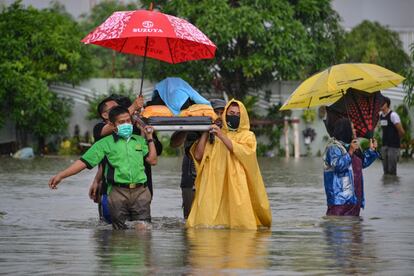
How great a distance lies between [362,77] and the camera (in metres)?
14.9

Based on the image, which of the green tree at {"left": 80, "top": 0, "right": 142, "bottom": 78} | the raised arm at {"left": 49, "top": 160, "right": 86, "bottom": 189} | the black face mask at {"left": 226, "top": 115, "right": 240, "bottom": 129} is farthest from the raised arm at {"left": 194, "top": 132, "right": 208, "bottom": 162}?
the green tree at {"left": 80, "top": 0, "right": 142, "bottom": 78}

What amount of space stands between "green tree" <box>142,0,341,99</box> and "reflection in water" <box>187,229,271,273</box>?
22679 millimetres

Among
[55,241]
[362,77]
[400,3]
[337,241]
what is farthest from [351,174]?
[400,3]

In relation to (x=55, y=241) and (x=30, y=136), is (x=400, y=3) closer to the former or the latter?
(x=30, y=136)

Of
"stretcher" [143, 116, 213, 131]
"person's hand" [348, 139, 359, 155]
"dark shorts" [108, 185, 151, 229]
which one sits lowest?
"dark shorts" [108, 185, 151, 229]

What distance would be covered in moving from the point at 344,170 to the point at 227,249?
3.61 metres

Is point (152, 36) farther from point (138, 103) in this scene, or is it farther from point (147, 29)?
point (138, 103)

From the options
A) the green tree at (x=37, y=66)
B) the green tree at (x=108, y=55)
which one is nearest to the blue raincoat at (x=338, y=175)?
the green tree at (x=37, y=66)

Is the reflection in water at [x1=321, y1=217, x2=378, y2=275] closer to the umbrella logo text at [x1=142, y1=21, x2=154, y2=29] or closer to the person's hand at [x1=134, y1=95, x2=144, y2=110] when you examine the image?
the person's hand at [x1=134, y1=95, x2=144, y2=110]

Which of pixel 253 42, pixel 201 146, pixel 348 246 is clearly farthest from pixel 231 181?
pixel 253 42

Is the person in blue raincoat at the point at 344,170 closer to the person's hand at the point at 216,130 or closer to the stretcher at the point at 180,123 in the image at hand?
the person's hand at the point at 216,130

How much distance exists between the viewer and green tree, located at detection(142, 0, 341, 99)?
3562 cm

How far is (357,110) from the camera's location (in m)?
15.2

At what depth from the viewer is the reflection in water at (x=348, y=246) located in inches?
395
